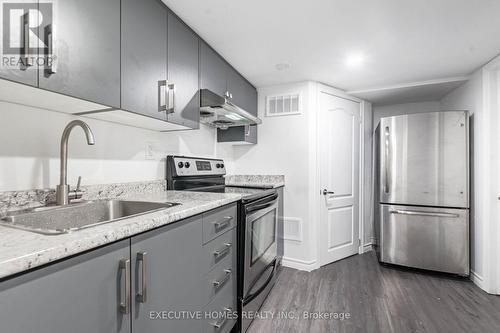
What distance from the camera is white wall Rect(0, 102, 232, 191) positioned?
1062 mm

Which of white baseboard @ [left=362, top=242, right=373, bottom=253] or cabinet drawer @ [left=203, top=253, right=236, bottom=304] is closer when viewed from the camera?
cabinet drawer @ [left=203, top=253, right=236, bottom=304]

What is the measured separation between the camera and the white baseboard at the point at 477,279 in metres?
2.26

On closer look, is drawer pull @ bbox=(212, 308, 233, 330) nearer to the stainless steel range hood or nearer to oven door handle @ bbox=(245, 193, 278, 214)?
oven door handle @ bbox=(245, 193, 278, 214)

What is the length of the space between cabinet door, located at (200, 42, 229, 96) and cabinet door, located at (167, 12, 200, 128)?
3.2 inches

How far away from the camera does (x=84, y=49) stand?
962 millimetres

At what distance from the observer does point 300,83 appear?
111 inches

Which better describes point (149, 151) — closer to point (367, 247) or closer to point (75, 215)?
point (75, 215)

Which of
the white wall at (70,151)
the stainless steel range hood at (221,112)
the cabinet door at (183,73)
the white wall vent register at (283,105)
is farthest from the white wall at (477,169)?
the white wall at (70,151)

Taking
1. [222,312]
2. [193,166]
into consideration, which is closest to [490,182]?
[222,312]

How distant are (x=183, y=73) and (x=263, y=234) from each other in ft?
4.57

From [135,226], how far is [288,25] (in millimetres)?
1610

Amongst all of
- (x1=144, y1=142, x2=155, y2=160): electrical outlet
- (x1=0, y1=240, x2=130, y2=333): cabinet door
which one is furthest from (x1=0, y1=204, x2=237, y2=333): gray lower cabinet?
(x1=144, y1=142, x2=155, y2=160): electrical outlet

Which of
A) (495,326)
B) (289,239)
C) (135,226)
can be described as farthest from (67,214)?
(495,326)

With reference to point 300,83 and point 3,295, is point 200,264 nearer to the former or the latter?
point 3,295
